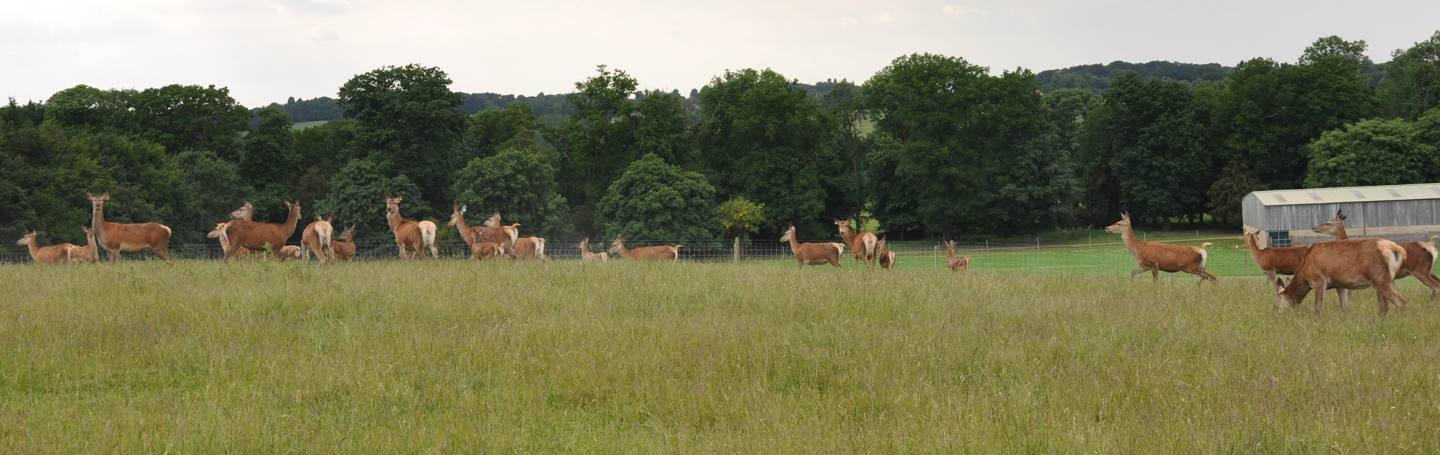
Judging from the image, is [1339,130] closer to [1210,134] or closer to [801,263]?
[1210,134]

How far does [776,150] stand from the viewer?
64438mm

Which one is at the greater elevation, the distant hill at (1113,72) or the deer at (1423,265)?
the distant hill at (1113,72)

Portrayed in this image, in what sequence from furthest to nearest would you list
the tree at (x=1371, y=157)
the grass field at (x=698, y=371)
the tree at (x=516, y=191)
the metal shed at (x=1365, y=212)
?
the tree at (x=1371, y=157)
the metal shed at (x=1365, y=212)
the tree at (x=516, y=191)
the grass field at (x=698, y=371)

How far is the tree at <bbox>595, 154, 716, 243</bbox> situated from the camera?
5278cm

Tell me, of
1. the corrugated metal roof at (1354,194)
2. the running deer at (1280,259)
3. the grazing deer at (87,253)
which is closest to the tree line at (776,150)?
the corrugated metal roof at (1354,194)

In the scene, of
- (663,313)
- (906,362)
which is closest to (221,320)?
(663,313)

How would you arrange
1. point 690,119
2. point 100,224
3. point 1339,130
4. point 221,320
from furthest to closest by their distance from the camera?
point 690,119 → point 1339,130 → point 100,224 → point 221,320

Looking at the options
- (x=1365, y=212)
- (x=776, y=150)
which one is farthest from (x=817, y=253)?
(x=1365, y=212)

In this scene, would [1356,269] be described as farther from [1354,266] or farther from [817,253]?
[817,253]

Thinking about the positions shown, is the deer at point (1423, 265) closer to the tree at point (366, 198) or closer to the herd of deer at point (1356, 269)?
the herd of deer at point (1356, 269)

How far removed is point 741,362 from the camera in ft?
29.8

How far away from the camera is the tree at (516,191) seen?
5125cm

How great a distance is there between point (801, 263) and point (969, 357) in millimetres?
17010

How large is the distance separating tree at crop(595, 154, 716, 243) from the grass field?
127 ft
